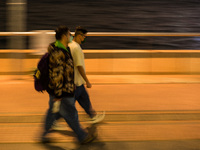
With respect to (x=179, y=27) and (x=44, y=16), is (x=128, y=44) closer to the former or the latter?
(x=179, y=27)

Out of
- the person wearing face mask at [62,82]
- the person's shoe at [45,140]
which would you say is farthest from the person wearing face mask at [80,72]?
the person's shoe at [45,140]

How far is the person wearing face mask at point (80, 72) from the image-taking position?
500 cm

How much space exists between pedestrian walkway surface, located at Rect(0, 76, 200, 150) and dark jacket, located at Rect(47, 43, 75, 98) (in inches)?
32.9

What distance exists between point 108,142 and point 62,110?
0.79 meters

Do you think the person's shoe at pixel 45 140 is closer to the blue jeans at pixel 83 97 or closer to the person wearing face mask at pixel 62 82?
the person wearing face mask at pixel 62 82

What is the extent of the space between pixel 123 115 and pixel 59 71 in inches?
85.5

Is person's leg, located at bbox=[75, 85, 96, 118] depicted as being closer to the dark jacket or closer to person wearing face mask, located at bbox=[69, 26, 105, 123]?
person wearing face mask, located at bbox=[69, 26, 105, 123]

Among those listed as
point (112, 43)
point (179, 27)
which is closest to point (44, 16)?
point (179, 27)

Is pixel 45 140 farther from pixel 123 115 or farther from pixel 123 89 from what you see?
pixel 123 89

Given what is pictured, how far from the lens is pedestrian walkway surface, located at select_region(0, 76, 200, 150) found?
193 inches

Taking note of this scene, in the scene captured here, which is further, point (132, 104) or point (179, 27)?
point (179, 27)

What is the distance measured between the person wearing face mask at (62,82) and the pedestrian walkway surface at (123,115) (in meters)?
0.34

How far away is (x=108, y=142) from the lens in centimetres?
494

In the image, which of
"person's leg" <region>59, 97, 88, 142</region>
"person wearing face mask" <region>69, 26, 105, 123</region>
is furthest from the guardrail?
"person's leg" <region>59, 97, 88, 142</region>
